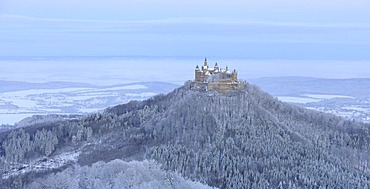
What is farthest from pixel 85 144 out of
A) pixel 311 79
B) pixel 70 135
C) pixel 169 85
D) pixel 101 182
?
pixel 311 79

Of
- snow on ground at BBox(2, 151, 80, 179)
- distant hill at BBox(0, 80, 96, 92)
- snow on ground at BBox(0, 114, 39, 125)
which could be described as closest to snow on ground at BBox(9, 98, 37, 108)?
snow on ground at BBox(0, 114, 39, 125)

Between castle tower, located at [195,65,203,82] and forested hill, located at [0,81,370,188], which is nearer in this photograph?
forested hill, located at [0,81,370,188]

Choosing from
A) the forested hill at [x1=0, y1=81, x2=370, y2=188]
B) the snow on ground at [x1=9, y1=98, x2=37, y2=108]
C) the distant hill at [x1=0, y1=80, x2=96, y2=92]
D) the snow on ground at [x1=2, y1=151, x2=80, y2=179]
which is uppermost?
the forested hill at [x1=0, y1=81, x2=370, y2=188]

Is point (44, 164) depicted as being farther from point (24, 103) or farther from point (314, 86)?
point (314, 86)

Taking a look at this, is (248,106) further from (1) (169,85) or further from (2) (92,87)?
(2) (92,87)

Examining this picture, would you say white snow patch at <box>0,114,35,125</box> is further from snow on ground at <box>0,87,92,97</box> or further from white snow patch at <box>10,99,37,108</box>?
snow on ground at <box>0,87,92,97</box>

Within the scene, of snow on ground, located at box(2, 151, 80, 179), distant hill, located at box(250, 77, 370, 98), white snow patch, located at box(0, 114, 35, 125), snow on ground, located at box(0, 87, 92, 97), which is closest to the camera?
snow on ground, located at box(2, 151, 80, 179)
